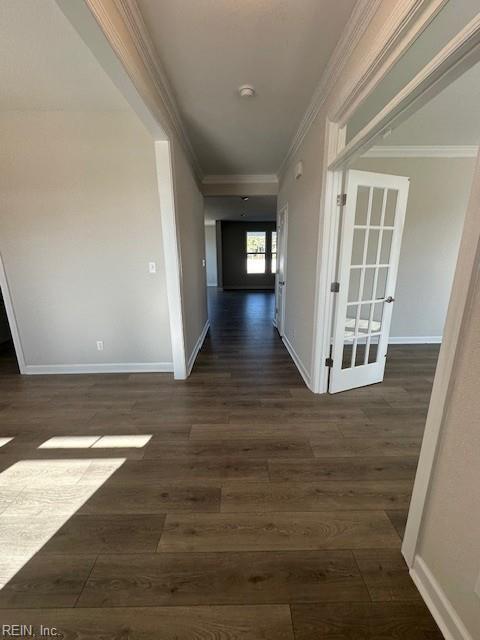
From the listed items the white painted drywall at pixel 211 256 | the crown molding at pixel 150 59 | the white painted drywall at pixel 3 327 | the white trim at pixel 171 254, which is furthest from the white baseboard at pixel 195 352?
the white painted drywall at pixel 211 256

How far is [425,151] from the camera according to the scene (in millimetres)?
3178

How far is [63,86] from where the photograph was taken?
199 centimetres

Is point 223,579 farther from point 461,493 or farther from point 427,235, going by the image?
point 427,235

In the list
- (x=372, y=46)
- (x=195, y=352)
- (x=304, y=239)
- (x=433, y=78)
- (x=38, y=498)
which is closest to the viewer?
(x=433, y=78)

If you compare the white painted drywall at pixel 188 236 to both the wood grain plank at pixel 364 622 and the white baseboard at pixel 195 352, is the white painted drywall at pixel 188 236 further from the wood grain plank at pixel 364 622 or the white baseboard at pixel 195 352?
the wood grain plank at pixel 364 622

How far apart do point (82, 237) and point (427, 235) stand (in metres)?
4.41

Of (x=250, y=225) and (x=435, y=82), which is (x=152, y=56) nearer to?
(x=435, y=82)

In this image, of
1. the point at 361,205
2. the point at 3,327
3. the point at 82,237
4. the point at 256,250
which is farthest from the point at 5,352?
the point at 256,250

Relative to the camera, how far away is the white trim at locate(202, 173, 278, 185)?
4.26 metres

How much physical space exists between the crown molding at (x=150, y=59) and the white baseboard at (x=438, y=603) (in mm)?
2956

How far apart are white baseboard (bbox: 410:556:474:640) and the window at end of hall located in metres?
9.12

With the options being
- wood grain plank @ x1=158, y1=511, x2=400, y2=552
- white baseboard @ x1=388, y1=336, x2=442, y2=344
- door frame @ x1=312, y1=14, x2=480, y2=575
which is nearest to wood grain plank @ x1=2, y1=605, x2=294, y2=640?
wood grain plank @ x1=158, y1=511, x2=400, y2=552

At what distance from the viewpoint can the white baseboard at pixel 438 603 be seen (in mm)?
845

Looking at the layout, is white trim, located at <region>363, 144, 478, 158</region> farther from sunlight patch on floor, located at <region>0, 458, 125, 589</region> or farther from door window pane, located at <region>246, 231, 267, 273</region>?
door window pane, located at <region>246, 231, 267, 273</region>
